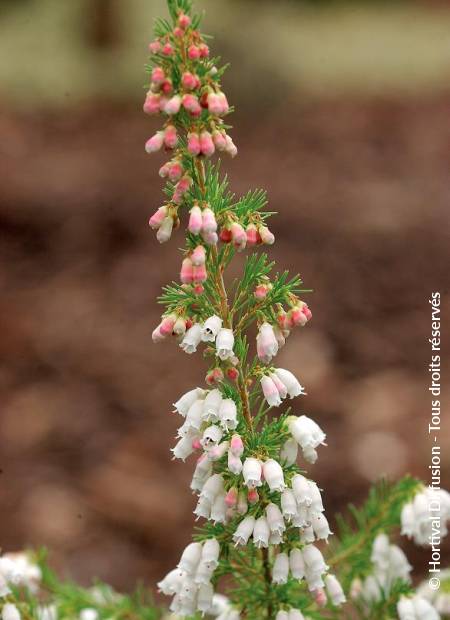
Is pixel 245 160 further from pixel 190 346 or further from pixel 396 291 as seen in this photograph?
pixel 190 346

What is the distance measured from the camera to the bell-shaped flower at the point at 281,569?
2615 millimetres

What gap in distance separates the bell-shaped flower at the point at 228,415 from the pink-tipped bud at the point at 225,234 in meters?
0.43

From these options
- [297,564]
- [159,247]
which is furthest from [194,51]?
[159,247]

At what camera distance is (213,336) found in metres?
2.41

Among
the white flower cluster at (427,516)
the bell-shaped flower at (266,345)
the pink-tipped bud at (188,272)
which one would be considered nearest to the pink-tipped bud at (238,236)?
the pink-tipped bud at (188,272)

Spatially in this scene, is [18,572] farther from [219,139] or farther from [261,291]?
[219,139]

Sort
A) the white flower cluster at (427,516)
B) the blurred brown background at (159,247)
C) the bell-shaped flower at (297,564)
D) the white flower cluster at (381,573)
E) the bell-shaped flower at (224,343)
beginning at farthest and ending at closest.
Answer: the blurred brown background at (159,247) < the white flower cluster at (381,573) < the white flower cluster at (427,516) < the bell-shaped flower at (297,564) < the bell-shaped flower at (224,343)

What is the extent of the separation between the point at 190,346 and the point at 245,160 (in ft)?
34.9

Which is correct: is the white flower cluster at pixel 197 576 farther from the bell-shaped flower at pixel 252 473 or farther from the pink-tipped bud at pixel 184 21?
the pink-tipped bud at pixel 184 21

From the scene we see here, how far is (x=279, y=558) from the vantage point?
8.64ft

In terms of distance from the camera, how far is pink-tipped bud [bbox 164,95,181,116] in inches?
88.5

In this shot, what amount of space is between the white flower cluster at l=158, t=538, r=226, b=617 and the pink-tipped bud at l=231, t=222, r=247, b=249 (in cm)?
87

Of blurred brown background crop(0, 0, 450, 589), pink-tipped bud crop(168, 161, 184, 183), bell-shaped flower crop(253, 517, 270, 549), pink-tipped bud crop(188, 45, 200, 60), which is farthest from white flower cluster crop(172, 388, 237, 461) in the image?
blurred brown background crop(0, 0, 450, 589)

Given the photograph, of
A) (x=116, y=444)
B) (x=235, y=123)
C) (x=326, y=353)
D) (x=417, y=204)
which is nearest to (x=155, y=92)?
(x=116, y=444)
